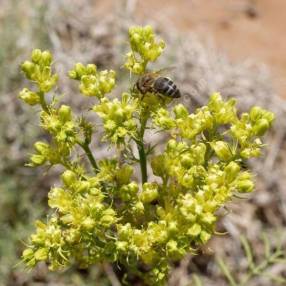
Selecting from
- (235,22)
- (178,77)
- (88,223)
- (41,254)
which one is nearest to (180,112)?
(88,223)

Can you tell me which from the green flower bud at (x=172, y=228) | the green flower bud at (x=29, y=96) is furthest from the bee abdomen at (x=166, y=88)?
the green flower bud at (x=172, y=228)

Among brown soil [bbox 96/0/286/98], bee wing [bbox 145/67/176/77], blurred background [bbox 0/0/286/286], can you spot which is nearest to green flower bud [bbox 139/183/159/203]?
bee wing [bbox 145/67/176/77]

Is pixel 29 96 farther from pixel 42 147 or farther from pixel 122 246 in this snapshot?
pixel 122 246

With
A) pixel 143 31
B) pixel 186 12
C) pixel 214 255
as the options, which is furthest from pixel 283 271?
pixel 186 12

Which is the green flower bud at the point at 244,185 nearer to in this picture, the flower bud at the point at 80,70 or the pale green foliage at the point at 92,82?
the pale green foliage at the point at 92,82

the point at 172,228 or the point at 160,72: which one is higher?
the point at 160,72

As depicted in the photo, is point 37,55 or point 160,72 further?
point 160,72

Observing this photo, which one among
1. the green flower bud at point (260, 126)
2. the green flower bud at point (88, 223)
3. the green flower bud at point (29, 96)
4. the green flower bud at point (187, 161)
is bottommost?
the green flower bud at point (88, 223)
